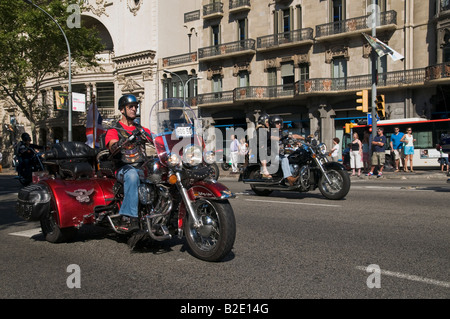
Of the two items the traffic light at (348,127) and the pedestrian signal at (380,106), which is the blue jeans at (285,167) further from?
the traffic light at (348,127)

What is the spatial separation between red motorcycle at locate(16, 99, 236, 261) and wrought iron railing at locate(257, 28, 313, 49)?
1070 inches

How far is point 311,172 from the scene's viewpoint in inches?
345

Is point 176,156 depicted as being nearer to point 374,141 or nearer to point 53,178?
point 53,178

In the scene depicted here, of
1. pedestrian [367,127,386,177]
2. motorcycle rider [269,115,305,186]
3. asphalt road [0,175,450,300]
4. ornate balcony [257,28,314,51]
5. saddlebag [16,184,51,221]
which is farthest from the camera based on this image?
ornate balcony [257,28,314,51]

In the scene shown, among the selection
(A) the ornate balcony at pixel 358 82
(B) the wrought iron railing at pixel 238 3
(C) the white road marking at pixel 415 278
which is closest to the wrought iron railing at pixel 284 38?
(B) the wrought iron railing at pixel 238 3

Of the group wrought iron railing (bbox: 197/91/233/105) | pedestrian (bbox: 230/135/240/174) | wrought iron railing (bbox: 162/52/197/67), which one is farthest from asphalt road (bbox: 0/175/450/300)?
wrought iron railing (bbox: 162/52/197/67)

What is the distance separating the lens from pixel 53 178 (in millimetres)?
5285

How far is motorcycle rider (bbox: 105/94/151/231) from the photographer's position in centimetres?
433

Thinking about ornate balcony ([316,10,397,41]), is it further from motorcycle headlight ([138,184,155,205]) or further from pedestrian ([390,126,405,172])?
motorcycle headlight ([138,184,155,205])

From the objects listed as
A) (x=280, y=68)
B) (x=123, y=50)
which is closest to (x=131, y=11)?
(x=123, y=50)

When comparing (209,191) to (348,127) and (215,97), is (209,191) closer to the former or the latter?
(348,127)

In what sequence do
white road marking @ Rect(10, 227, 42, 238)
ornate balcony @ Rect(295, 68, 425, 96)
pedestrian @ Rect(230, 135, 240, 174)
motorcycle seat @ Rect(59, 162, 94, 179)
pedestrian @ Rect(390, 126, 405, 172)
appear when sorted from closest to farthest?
motorcycle seat @ Rect(59, 162, 94, 179)
white road marking @ Rect(10, 227, 42, 238)
pedestrian @ Rect(390, 126, 405, 172)
pedestrian @ Rect(230, 135, 240, 174)
ornate balcony @ Rect(295, 68, 425, 96)

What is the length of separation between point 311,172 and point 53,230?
17.9 feet

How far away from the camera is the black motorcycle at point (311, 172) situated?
8.60 metres
